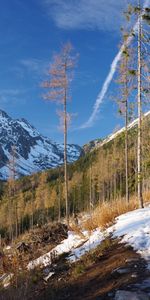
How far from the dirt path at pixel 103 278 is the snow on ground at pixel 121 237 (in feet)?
0.83

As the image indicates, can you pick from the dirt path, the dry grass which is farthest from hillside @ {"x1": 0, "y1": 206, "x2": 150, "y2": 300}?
the dry grass

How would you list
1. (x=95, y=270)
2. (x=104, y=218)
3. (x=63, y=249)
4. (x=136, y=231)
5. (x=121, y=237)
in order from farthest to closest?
(x=104, y=218) < (x=63, y=249) < (x=121, y=237) < (x=136, y=231) < (x=95, y=270)

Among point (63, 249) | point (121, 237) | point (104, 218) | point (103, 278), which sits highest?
point (104, 218)

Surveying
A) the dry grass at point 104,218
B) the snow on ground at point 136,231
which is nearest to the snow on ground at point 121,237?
the snow on ground at point 136,231

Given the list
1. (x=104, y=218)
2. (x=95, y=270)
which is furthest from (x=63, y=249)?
(x=95, y=270)

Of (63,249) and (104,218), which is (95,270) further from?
(104,218)

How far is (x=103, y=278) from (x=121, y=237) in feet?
7.83

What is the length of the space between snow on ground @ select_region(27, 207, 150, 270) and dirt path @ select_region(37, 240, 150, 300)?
0.83 ft

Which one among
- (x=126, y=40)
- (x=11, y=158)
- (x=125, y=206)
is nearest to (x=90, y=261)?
(x=125, y=206)

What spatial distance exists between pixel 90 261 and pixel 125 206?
239 inches

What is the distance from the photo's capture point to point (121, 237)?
29.7ft

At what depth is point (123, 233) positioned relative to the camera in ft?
30.5

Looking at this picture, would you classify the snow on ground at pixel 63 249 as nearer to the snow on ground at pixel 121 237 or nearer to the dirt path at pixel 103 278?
the snow on ground at pixel 121 237

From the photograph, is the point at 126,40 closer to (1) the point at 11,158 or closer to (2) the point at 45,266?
(2) the point at 45,266
